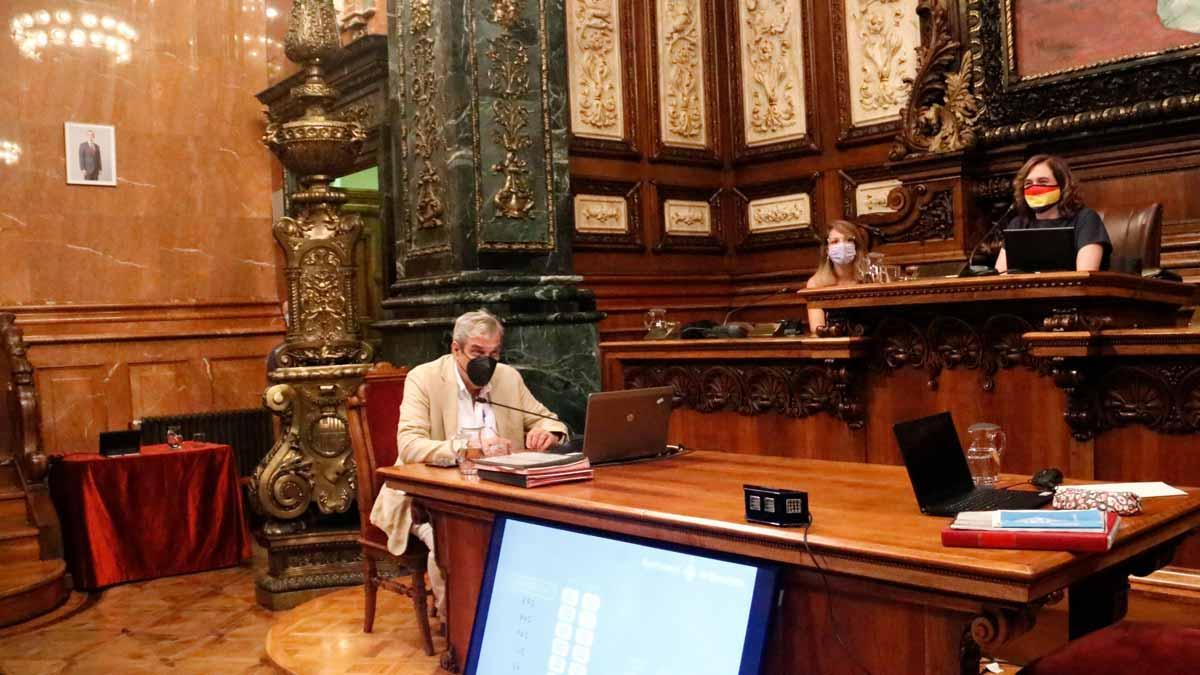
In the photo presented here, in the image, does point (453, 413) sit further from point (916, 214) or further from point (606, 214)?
point (916, 214)

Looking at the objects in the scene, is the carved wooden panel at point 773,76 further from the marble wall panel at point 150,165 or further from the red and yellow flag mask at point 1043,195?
the marble wall panel at point 150,165

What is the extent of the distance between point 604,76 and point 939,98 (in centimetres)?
191

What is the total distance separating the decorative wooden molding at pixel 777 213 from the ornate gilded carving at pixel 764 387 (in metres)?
1.77

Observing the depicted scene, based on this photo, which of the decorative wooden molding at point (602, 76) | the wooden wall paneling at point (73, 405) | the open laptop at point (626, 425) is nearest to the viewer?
the open laptop at point (626, 425)

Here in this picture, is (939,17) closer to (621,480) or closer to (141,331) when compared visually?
(621,480)

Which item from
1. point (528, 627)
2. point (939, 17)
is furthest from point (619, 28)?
point (528, 627)

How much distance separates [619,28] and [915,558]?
5.14m

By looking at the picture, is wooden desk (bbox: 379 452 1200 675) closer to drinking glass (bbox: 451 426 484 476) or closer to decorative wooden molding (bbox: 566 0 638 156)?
drinking glass (bbox: 451 426 484 476)

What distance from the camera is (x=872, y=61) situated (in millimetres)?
6273

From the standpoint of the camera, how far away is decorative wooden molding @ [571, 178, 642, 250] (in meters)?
6.33

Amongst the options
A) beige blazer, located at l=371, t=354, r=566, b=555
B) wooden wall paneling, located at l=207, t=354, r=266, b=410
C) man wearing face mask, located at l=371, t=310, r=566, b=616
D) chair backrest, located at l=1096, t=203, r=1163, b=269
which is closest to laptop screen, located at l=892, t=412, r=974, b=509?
man wearing face mask, located at l=371, t=310, r=566, b=616

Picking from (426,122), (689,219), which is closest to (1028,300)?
(426,122)

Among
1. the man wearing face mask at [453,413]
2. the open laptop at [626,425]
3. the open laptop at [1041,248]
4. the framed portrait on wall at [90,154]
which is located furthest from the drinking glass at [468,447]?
the framed portrait on wall at [90,154]

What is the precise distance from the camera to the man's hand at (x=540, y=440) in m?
3.51
